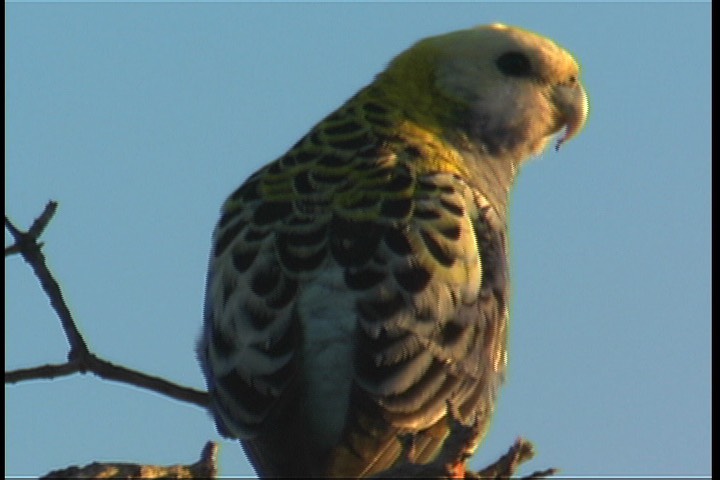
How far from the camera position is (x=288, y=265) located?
7254 millimetres

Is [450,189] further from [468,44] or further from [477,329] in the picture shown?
[468,44]

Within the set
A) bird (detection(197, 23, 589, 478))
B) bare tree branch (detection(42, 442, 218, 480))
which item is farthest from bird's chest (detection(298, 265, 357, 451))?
bare tree branch (detection(42, 442, 218, 480))

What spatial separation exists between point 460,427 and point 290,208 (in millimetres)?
3008

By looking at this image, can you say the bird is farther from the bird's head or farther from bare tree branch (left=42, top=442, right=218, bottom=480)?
bare tree branch (left=42, top=442, right=218, bottom=480)

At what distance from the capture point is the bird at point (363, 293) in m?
6.73

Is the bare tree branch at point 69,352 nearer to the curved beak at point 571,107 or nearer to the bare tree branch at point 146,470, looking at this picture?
the bare tree branch at point 146,470

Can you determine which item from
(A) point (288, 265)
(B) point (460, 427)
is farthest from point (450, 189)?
(B) point (460, 427)

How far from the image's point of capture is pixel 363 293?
22.9 feet

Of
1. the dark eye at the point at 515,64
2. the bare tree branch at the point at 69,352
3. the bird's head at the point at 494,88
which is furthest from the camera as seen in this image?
the dark eye at the point at 515,64

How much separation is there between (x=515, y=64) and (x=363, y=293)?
3.26 metres

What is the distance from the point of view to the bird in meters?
6.73

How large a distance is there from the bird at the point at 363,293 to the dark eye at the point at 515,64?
39 centimetres

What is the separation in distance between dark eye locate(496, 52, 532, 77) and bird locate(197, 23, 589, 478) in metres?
0.39

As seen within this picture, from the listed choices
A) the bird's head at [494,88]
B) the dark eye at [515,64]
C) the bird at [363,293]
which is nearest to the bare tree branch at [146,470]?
the bird at [363,293]
